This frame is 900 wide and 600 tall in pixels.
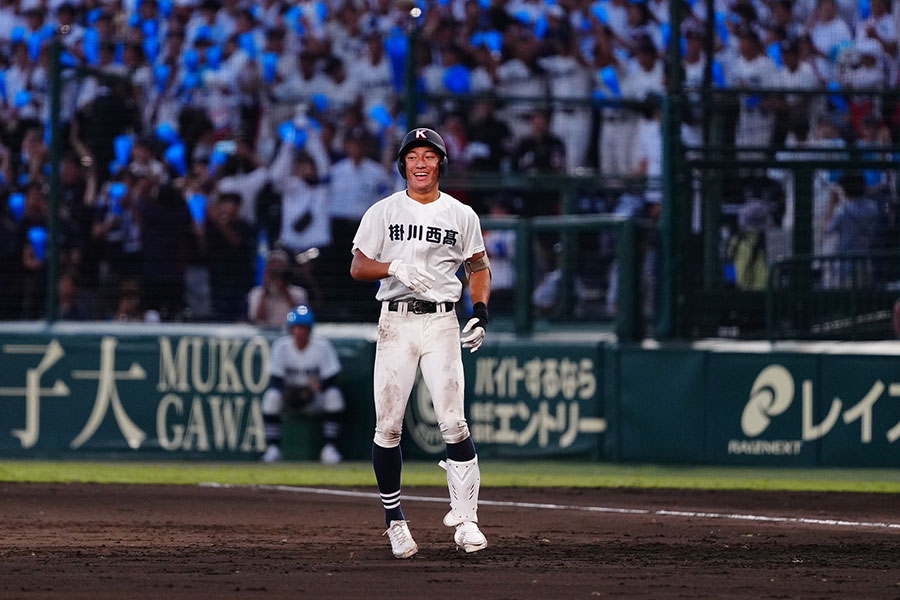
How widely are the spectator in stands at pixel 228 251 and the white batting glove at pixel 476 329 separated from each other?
7033 millimetres

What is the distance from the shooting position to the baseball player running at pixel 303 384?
1391 centimetres

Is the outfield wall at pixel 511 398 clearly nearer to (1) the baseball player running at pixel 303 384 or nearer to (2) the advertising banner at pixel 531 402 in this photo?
(2) the advertising banner at pixel 531 402

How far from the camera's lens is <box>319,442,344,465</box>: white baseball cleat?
14.0m

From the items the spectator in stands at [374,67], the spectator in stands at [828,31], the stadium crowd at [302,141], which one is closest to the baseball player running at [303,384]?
the stadium crowd at [302,141]

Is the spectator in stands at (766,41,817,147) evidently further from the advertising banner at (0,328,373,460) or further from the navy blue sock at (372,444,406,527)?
the navy blue sock at (372,444,406,527)

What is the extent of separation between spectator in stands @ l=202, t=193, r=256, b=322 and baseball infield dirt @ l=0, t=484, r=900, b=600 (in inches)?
129

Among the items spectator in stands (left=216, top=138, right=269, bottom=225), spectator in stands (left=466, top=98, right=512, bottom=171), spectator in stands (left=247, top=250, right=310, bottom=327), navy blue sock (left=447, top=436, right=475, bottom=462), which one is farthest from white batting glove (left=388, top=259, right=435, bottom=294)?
spectator in stands (left=466, top=98, right=512, bottom=171)

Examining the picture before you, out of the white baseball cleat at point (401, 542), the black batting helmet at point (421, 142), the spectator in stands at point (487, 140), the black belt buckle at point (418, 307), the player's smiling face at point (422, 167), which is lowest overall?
the white baseball cleat at point (401, 542)

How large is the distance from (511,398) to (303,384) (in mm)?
1971

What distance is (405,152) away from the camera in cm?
745

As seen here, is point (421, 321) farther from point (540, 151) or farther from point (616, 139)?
point (616, 139)

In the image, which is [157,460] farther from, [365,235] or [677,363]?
[365,235]

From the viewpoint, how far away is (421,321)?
291 inches

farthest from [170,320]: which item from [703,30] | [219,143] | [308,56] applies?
[703,30]
